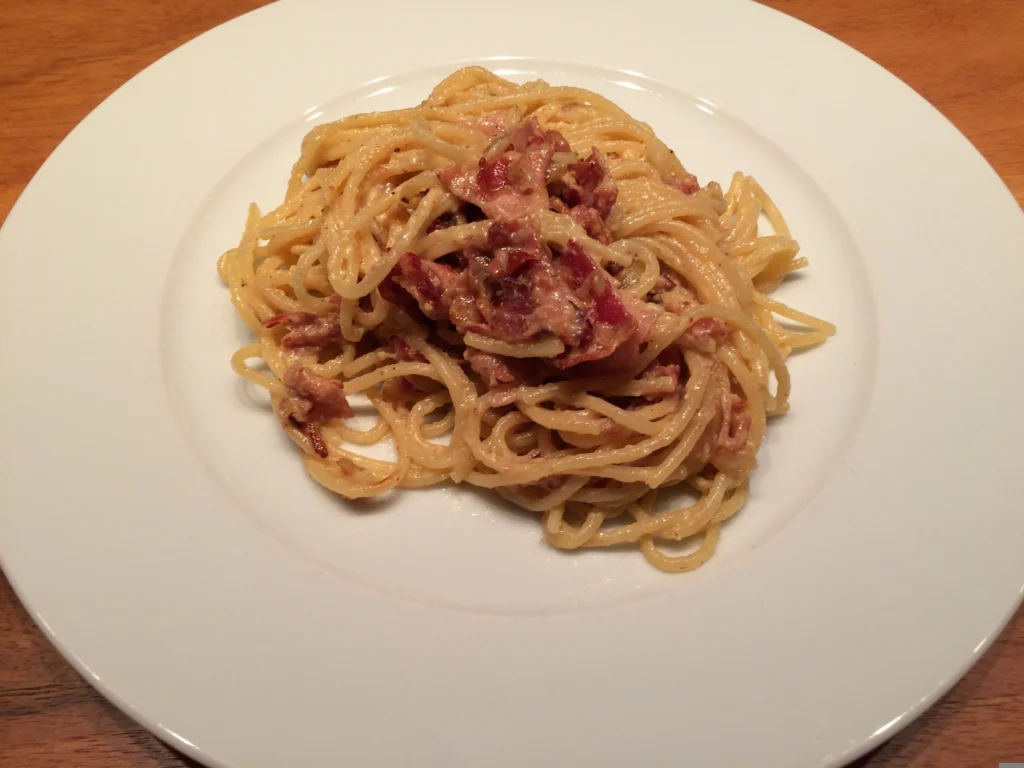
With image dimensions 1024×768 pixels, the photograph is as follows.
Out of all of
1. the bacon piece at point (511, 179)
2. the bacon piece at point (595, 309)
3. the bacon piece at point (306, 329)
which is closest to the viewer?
the bacon piece at point (595, 309)

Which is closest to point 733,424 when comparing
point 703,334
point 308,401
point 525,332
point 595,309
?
point 703,334

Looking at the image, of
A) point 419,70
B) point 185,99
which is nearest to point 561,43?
point 419,70

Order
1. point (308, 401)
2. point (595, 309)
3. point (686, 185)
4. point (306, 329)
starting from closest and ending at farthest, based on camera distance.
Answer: point (595, 309), point (308, 401), point (306, 329), point (686, 185)

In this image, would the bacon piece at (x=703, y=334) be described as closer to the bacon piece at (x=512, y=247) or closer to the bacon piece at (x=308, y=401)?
the bacon piece at (x=512, y=247)

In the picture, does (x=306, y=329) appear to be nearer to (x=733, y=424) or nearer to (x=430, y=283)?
(x=430, y=283)

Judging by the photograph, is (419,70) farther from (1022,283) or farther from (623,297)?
(1022,283)

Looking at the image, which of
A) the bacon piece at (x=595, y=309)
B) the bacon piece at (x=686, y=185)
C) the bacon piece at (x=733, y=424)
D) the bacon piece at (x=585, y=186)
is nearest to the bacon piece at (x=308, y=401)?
the bacon piece at (x=595, y=309)

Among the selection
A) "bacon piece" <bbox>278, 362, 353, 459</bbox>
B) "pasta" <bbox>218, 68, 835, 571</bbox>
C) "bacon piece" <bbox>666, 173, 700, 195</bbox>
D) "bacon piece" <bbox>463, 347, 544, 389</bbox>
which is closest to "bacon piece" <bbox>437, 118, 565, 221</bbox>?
"pasta" <bbox>218, 68, 835, 571</bbox>
